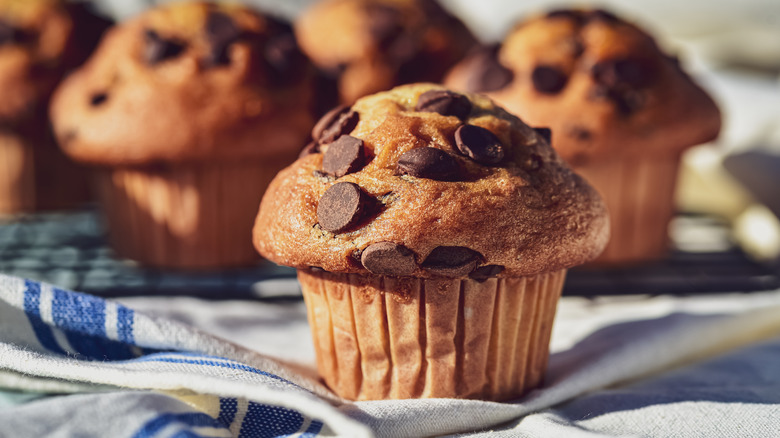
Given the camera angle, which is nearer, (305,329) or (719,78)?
(305,329)

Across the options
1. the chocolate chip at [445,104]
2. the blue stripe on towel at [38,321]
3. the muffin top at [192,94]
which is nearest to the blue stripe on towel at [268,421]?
the blue stripe on towel at [38,321]

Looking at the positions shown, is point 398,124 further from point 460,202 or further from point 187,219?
point 187,219

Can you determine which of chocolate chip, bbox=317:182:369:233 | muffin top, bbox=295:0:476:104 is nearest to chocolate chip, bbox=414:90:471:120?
chocolate chip, bbox=317:182:369:233

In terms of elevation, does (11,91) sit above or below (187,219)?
above

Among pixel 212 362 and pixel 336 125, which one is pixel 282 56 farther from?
pixel 212 362

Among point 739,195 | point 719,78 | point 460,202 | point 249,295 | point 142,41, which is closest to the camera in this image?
point 460,202

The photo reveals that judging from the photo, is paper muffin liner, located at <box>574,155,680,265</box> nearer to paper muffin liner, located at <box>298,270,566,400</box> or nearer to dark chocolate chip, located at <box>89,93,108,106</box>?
paper muffin liner, located at <box>298,270,566,400</box>

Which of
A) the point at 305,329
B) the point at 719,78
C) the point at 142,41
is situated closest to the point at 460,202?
the point at 305,329
